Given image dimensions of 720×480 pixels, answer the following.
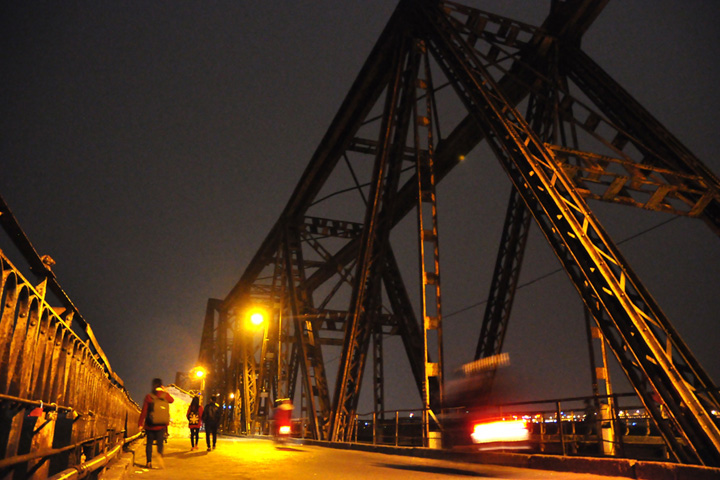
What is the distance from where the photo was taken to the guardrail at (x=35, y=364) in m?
3.06

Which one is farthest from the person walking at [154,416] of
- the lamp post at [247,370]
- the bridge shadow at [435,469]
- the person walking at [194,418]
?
the lamp post at [247,370]

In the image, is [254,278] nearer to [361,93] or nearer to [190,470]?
[361,93]

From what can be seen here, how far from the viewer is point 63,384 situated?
4.70 metres

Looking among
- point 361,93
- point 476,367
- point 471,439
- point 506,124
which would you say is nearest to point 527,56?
point 506,124

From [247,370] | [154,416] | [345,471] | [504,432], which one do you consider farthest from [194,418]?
[247,370]

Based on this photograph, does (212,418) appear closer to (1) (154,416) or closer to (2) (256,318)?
(1) (154,416)

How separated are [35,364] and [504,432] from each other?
686 centimetres

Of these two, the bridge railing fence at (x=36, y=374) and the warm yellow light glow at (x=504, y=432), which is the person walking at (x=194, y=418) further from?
the warm yellow light glow at (x=504, y=432)

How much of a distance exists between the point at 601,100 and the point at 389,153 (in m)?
4.97

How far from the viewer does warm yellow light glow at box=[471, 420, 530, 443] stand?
314 inches

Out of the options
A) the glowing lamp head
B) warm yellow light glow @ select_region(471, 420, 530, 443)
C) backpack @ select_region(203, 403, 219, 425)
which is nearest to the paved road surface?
warm yellow light glow @ select_region(471, 420, 530, 443)

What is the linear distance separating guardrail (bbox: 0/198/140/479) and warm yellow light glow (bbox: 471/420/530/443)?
603cm

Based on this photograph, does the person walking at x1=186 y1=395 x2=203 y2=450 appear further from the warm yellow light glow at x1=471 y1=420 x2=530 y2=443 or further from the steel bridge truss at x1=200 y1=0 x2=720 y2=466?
the warm yellow light glow at x1=471 y1=420 x2=530 y2=443

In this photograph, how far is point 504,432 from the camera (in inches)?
318
